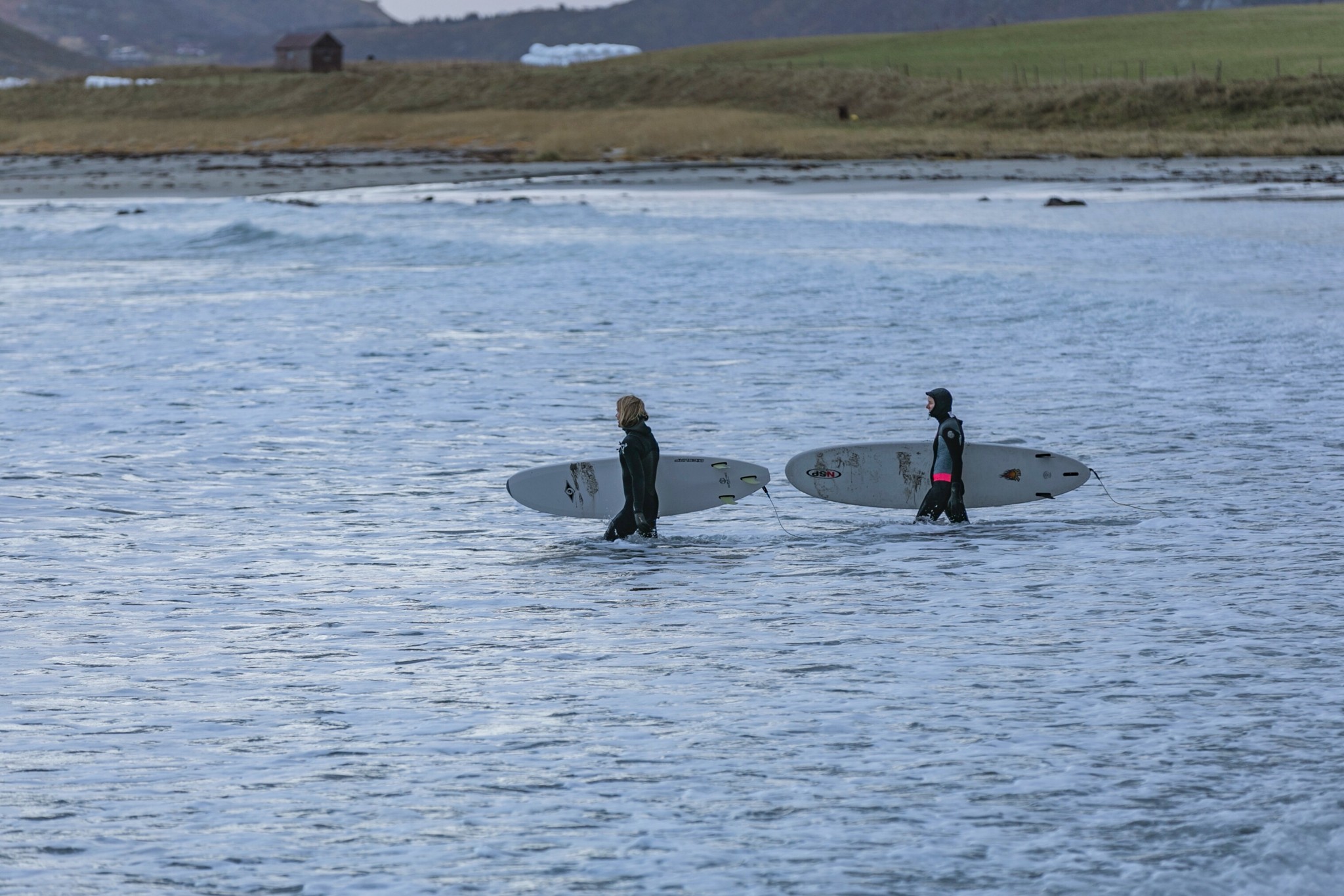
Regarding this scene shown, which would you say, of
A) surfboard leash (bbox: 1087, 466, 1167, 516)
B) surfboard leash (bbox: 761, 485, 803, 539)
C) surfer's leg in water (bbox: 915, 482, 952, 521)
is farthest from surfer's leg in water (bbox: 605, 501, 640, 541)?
surfboard leash (bbox: 1087, 466, 1167, 516)

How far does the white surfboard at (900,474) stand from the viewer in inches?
525

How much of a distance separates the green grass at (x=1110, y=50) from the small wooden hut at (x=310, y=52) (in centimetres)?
3121

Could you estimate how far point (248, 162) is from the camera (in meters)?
79.3

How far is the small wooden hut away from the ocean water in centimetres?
12622

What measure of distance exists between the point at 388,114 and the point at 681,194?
174 ft

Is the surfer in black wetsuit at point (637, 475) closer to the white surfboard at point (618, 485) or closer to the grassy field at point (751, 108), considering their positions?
the white surfboard at point (618, 485)

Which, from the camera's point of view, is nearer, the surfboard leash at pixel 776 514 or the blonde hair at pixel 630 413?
the blonde hair at pixel 630 413

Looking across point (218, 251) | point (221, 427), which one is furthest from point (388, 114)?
point (221, 427)

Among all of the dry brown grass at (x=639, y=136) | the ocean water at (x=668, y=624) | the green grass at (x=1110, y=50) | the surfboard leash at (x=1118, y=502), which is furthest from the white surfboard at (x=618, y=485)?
the green grass at (x=1110, y=50)

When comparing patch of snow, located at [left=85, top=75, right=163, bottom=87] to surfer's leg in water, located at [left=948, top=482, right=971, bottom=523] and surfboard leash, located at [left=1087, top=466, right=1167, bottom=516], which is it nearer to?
surfboard leash, located at [left=1087, top=466, right=1167, bottom=516]

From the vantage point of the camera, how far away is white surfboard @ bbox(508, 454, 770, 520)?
511 inches

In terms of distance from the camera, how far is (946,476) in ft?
42.4

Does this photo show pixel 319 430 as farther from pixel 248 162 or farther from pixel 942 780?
pixel 248 162

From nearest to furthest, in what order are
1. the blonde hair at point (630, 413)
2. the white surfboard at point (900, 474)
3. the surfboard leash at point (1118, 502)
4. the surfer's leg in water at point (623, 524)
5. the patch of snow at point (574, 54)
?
the blonde hair at point (630, 413), the surfer's leg in water at point (623, 524), the surfboard leash at point (1118, 502), the white surfboard at point (900, 474), the patch of snow at point (574, 54)
